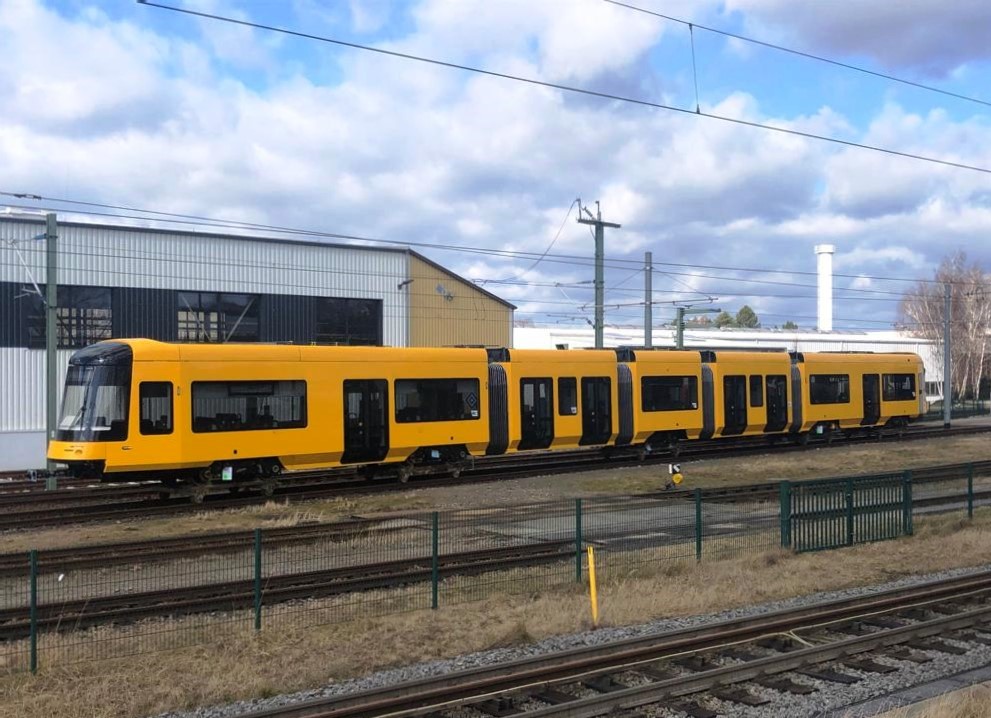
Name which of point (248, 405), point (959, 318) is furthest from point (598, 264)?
point (959, 318)

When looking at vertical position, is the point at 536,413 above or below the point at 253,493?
above

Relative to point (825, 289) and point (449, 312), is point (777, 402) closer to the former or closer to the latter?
point (449, 312)

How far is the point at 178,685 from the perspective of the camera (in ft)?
29.1

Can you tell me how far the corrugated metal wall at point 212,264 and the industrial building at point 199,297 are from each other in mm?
39

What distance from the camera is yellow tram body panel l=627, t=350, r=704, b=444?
27.8 metres

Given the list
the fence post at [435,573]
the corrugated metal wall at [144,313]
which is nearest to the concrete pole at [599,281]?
the corrugated metal wall at [144,313]

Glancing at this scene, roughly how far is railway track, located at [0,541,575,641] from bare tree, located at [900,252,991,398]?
63.8 meters

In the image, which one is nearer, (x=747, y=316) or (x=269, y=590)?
(x=269, y=590)

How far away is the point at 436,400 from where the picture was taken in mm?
23547

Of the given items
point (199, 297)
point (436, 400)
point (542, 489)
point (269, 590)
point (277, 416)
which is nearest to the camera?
point (269, 590)

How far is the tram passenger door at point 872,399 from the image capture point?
115 ft

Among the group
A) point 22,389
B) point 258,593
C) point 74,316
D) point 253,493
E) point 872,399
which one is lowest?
point 253,493

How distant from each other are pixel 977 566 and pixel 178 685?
11.7m

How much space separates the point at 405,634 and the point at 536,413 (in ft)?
49.0
